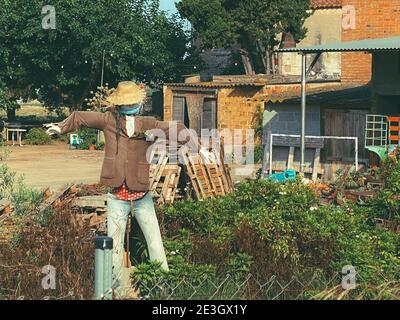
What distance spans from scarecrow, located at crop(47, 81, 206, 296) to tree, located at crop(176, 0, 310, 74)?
1096 inches

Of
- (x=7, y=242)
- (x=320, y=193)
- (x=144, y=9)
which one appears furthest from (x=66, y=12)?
(x=7, y=242)

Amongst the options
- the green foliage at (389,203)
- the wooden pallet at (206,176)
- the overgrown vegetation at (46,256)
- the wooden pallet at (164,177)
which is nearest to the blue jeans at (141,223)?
the overgrown vegetation at (46,256)

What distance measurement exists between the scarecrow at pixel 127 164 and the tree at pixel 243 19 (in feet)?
91.3

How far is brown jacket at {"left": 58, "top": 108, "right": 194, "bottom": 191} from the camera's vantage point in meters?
7.71

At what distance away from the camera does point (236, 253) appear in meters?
8.88

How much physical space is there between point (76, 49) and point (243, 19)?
6.95 m

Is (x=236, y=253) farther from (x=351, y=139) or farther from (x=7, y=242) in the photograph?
(x=351, y=139)

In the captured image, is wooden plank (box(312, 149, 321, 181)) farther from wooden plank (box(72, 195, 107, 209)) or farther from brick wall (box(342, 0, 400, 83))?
wooden plank (box(72, 195, 107, 209))

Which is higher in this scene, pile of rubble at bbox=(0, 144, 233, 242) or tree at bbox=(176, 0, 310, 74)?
tree at bbox=(176, 0, 310, 74)

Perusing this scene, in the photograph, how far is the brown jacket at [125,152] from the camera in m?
7.71

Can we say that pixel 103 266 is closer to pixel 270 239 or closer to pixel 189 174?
pixel 270 239

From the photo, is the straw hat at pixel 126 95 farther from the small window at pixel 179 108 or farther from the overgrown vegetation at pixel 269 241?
the small window at pixel 179 108

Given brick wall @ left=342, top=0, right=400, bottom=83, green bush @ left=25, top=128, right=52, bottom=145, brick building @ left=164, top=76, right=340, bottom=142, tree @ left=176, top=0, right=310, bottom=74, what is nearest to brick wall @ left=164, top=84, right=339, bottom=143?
brick building @ left=164, top=76, right=340, bottom=142

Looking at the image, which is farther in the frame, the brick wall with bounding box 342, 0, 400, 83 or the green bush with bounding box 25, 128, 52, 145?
the green bush with bounding box 25, 128, 52, 145
